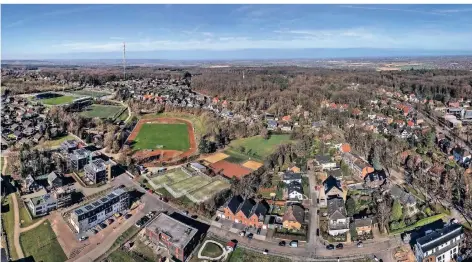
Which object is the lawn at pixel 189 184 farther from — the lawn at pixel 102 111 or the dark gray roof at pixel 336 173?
the lawn at pixel 102 111

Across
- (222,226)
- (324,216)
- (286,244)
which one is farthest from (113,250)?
(324,216)

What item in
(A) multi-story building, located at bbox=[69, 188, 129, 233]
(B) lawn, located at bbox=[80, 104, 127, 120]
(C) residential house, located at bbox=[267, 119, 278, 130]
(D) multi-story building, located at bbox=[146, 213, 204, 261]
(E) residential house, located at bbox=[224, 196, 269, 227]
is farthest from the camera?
(B) lawn, located at bbox=[80, 104, 127, 120]

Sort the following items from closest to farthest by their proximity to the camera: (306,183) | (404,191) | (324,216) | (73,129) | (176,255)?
(176,255) < (324,216) < (404,191) < (306,183) < (73,129)

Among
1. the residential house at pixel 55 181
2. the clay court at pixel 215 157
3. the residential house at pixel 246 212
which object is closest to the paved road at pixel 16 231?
the residential house at pixel 55 181

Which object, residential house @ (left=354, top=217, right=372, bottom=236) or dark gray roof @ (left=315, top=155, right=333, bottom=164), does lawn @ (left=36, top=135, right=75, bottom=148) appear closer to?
dark gray roof @ (left=315, top=155, right=333, bottom=164)

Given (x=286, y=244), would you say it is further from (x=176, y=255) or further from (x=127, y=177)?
(x=127, y=177)

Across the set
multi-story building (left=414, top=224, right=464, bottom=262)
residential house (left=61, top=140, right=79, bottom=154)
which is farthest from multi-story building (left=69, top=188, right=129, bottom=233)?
multi-story building (left=414, top=224, right=464, bottom=262)
